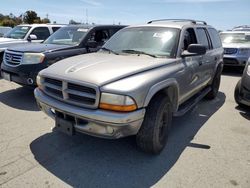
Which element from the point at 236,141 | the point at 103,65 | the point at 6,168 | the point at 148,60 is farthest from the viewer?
the point at 236,141

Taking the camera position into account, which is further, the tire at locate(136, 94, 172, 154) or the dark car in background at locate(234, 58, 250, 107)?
the dark car in background at locate(234, 58, 250, 107)

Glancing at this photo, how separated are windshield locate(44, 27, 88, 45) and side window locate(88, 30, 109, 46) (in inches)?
9.4

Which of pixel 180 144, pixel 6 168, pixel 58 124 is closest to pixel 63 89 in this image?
pixel 58 124

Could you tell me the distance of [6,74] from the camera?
19.0ft

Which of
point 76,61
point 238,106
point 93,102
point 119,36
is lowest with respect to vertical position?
point 238,106

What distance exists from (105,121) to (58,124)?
30.5 inches

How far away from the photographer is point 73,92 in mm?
3018

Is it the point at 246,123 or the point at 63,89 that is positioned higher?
the point at 63,89

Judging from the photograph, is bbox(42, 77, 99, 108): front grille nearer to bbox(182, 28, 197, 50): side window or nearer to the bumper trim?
the bumper trim

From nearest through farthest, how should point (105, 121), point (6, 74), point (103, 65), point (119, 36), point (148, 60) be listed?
point (105, 121) < point (103, 65) < point (148, 60) < point (119, 36) < point (6, 74)

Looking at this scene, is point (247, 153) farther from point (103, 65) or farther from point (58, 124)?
point (58, 124)

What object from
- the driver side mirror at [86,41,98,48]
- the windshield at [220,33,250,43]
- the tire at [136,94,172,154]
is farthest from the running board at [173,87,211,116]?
the windshield at [220,33,250,43]

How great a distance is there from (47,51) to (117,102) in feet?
11.4

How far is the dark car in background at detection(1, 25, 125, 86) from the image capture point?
212 inches
